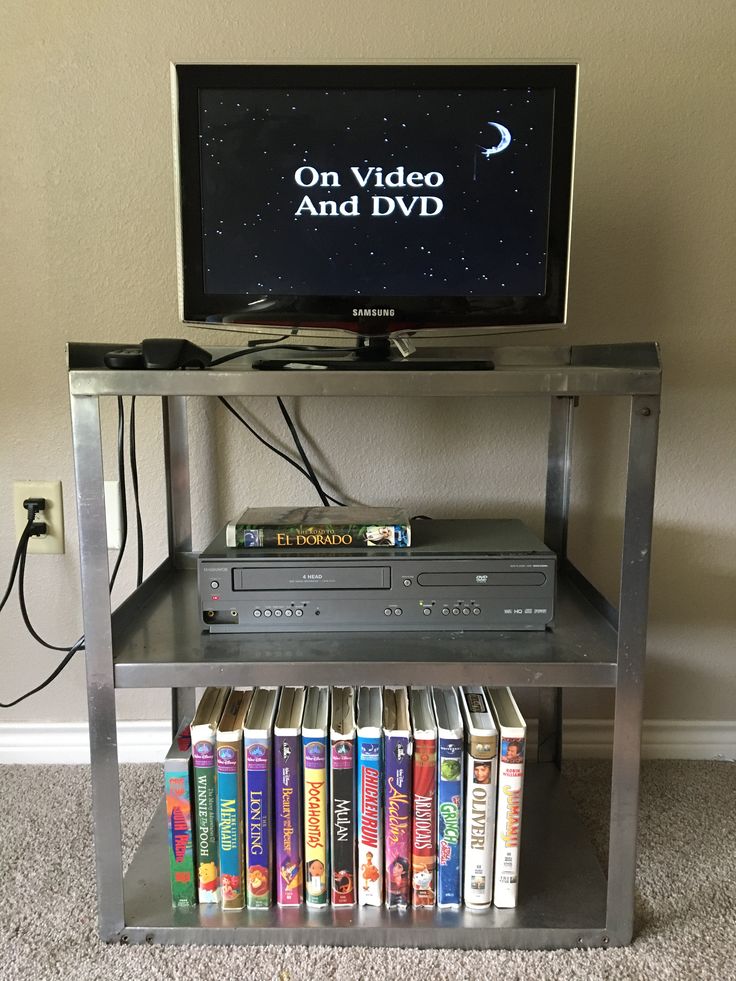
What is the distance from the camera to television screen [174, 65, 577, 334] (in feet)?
2.90

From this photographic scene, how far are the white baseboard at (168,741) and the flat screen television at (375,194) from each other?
75cm

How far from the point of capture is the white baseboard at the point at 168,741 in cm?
127

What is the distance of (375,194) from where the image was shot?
91 centimetres

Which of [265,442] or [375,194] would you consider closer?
[375,194]

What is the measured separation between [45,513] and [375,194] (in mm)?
742

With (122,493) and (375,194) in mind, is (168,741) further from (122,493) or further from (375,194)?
(375,194)

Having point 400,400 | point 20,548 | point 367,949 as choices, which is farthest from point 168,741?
point 400,400

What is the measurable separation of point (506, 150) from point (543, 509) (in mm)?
568

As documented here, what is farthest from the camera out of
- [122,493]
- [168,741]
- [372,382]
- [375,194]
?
[168,741]

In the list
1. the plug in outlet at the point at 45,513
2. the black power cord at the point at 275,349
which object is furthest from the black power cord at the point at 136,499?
the black power cord at the point at 275,349

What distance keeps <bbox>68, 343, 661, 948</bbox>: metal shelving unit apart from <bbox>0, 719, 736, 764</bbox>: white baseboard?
33 cm

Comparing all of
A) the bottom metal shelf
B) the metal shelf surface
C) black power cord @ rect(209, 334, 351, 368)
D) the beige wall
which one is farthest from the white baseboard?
black power cord @ rect(209, 334, 351, 368)

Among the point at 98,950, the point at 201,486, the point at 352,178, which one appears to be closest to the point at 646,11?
the point at 352,178

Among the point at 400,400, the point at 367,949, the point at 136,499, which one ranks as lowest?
the point at 367,949
